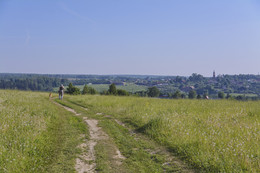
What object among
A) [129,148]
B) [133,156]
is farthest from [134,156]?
[129,148]

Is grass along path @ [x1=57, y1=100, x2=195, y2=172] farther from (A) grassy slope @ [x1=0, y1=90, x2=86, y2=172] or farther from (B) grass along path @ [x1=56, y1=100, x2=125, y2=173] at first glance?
(A) grassy slope @ [x1=0, y1=90, x2=86, y2=172]

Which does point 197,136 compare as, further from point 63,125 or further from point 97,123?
point 63,125

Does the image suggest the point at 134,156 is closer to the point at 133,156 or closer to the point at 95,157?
the point at 133,156

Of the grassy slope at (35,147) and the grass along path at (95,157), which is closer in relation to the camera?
the grassy slope at (35,147)

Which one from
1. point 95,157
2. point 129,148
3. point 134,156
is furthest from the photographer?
point 129,148

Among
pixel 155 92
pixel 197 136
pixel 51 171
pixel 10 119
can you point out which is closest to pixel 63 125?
pixel 10 119

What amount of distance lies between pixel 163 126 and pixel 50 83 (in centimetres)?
14535

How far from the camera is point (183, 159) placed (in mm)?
A: 6621

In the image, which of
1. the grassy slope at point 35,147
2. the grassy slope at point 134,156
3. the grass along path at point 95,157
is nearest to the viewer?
the grassy slope at point 35,147

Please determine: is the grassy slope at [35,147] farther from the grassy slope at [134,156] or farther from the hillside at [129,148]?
the grassy slope at [134,156]

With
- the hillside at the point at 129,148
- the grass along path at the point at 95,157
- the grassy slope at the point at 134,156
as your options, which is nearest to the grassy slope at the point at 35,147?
the hillside at the point at 129,148

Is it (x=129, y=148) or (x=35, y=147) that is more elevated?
(x=35, y=147)

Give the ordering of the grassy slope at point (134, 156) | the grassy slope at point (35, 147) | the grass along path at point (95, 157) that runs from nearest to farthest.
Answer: the grassy slope at point (35, 147)
the grass along path at point (95, 157)
the grassy slope at point (134, 156)

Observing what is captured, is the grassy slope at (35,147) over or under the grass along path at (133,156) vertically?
over
